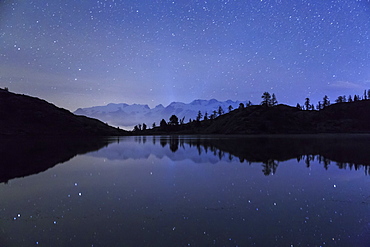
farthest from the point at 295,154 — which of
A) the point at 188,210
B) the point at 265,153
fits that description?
the point at 188,210

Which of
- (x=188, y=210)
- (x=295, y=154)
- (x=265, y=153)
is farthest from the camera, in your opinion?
(x=265, y=153)

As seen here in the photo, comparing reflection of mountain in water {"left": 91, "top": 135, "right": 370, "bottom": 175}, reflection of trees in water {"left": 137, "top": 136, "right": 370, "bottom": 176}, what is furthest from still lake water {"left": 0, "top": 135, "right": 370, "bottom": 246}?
reflection of mountain in water {"left": 91, "top": 135, "right": 370, "bottom": 175}

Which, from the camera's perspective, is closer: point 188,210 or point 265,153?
point 188,210

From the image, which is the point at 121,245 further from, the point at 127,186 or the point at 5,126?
the point at 5,126

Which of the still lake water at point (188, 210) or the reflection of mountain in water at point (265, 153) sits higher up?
the reflection of mountain in water at point (265, 153)

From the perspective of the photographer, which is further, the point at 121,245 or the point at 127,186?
the point at 127,186

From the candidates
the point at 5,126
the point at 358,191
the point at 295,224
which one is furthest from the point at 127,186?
the point at 5,126

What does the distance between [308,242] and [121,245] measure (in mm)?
6858

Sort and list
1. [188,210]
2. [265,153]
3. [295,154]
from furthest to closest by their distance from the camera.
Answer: [265,153]
[295,154]
[188,210]

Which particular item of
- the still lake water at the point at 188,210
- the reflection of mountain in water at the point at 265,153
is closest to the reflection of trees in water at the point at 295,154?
the reflection of mountain in water at the point at 265,153

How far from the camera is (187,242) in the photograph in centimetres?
886

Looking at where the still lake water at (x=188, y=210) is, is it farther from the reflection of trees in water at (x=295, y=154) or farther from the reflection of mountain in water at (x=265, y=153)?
the reflection of mountain in water at (x=265, y=153)

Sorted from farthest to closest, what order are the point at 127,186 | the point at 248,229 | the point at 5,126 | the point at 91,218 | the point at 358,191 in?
the point at 5,126
the point at 127,186
the point at 358,191
the point at 91,218
the point at 248,229

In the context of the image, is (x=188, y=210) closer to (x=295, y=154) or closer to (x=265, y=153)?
(x=265, y=153)
